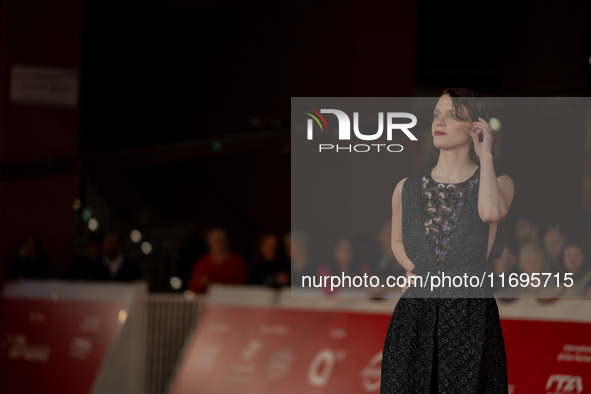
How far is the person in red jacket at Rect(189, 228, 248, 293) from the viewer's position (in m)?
8.08

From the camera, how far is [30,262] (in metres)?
10.3

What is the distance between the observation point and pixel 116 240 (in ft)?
29.6

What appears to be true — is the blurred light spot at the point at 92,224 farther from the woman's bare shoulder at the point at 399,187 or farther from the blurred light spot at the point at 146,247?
the woman's bare shoulder at the point at 399,187

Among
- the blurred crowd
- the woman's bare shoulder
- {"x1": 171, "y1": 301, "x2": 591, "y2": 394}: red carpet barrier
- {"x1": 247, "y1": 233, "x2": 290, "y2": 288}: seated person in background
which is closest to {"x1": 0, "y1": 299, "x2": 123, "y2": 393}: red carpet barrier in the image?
{"x1": 171, "y1": 301, "x2": 591, "y2": 394}: red carpet barrier

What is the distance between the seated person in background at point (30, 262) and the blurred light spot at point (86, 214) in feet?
10.7

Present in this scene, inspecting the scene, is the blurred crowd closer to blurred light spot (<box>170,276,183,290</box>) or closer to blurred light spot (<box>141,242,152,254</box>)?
blurred light spot (<box>170,276,183,290</box>)

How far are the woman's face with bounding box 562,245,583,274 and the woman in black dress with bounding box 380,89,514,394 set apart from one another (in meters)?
0.40

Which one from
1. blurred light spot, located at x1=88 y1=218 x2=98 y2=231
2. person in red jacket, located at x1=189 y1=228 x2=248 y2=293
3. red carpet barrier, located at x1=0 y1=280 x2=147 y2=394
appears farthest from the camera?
blurred light spot, located at x1=88 y1=218 x2=98 y2=231

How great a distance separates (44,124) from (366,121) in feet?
28.1

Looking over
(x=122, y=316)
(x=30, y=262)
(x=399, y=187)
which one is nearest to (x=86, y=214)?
(x=30, y=262)

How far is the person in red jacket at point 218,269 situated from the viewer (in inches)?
318

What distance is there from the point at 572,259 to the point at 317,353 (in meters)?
3.23

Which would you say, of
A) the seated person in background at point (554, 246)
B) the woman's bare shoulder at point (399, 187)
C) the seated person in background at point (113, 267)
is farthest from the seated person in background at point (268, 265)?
the woman's bare shoulder at point (399, 187)

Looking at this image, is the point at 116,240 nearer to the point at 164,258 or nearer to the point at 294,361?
the point at 294,361
